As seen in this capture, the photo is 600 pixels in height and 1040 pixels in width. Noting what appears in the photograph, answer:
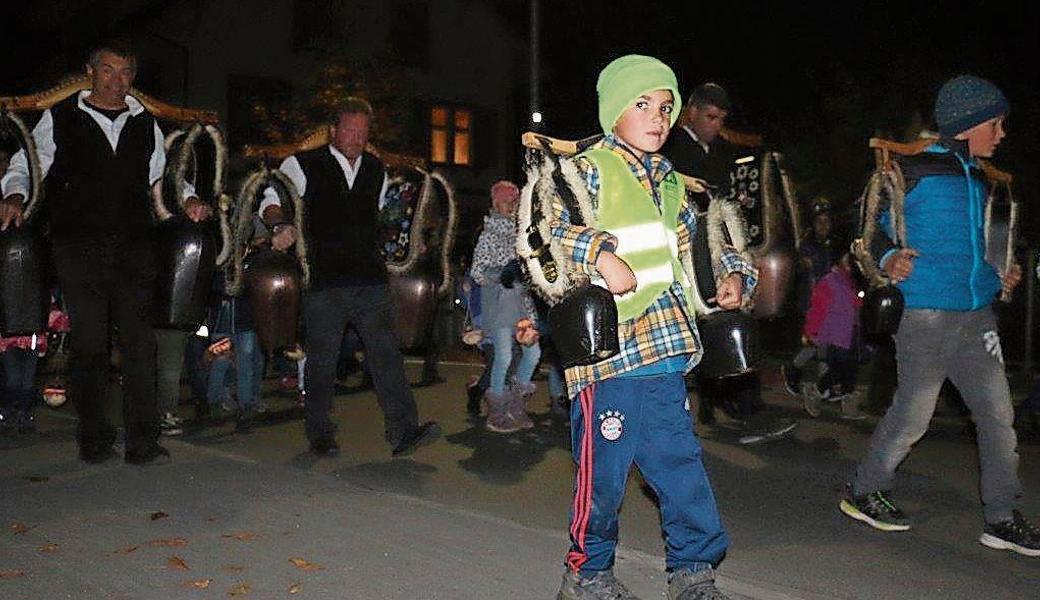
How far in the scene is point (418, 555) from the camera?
5.18m

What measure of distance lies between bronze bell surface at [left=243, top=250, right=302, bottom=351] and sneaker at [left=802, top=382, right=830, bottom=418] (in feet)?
14.3

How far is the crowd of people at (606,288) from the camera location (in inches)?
165

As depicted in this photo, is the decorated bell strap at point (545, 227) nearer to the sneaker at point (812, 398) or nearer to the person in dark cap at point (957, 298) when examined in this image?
the person in dark cap at point (957, 298)

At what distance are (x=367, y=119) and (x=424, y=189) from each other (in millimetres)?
1017

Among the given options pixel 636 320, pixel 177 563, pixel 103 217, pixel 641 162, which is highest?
pixel 641 162

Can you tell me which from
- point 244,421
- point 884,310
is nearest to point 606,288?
point 884,310

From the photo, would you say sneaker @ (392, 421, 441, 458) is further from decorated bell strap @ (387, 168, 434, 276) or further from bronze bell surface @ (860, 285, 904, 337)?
bronze bell surface @ (860, 285, 904, 337)

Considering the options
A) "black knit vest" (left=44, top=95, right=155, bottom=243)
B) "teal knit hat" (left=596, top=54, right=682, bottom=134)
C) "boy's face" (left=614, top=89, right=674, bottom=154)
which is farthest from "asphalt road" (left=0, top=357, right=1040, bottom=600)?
"teal knit hat" (left=596, top=54, right=682, bottom=134)

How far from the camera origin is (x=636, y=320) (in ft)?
13.8

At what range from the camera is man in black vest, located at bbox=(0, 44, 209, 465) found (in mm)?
6734

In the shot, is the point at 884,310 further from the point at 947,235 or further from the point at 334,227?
the point at 334,227

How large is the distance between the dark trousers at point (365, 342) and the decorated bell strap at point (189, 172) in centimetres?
72

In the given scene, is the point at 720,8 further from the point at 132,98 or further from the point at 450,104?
the point at 132,98

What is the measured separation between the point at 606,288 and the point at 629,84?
2.40 feet
